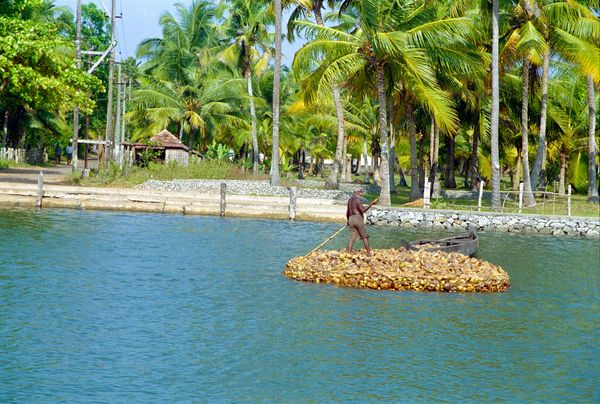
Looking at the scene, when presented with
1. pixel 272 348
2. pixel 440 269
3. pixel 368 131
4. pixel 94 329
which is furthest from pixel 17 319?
pixel 368 131

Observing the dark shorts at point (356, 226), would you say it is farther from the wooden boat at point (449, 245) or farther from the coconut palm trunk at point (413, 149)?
the coconut palm trunk at point (413, 149)

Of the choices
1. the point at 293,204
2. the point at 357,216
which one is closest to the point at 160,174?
the point at 293,204

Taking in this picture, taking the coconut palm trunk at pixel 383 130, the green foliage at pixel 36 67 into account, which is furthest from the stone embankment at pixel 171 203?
the green foliage at pixel 36 67

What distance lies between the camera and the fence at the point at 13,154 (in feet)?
212

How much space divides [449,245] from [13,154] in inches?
1920

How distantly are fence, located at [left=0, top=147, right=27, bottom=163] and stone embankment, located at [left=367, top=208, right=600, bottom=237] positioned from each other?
1373 inches

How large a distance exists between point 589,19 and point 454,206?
442 inches

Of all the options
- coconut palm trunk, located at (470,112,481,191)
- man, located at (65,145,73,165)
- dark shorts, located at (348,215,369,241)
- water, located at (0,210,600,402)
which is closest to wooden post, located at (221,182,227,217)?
water, located at (0,210,600,402)

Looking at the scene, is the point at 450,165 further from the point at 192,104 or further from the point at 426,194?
the point at 192,104

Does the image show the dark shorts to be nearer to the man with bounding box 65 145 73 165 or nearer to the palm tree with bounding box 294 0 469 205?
the palm tree with bounding box 294 0 469 205

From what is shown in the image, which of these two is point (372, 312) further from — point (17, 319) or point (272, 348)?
point (17, 319)

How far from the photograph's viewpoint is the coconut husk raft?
2356cm

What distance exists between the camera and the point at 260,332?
61.4ft

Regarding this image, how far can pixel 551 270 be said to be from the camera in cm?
2906
